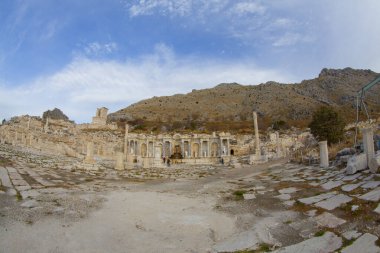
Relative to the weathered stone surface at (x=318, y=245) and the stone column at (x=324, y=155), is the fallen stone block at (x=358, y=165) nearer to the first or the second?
the stone column at (x=324, y=155)

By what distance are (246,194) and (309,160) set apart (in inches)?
488

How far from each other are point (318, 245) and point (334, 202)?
3.29 metres

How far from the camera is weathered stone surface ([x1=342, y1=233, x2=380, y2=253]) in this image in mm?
5108

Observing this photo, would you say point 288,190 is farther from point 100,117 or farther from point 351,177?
point 100,117

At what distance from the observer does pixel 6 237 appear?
→ 6.56m

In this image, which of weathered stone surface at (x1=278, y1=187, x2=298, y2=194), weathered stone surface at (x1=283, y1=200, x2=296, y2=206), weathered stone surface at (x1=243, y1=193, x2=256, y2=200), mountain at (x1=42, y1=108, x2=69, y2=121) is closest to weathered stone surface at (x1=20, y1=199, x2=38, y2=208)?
weathered stone surface at (x1=243, y1=193, x2=256, y2=200)

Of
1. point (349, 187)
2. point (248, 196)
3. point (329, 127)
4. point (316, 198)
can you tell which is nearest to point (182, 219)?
point (248, 196)

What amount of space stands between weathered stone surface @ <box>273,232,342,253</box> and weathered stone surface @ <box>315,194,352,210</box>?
2.29 meters

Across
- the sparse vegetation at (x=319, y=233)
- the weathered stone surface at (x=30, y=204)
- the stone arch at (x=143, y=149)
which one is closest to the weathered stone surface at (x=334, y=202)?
the sparse vegetation at (x=319, y=233)

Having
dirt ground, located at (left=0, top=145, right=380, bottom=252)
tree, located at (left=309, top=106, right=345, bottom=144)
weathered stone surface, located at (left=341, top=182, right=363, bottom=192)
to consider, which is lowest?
dirt ground, located at (left=0, top=145, right=380, bottom=252)

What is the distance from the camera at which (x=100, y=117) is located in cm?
8856

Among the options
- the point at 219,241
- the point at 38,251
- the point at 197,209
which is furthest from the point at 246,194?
the point at 38,251

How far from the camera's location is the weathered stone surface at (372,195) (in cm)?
787

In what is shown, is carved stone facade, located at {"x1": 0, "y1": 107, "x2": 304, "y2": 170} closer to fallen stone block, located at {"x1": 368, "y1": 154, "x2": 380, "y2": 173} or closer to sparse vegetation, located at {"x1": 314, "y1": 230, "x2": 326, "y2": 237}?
fallen stone block, located at {"x1": 368, "y1": 154, "x2": 380, "y2": 173}
